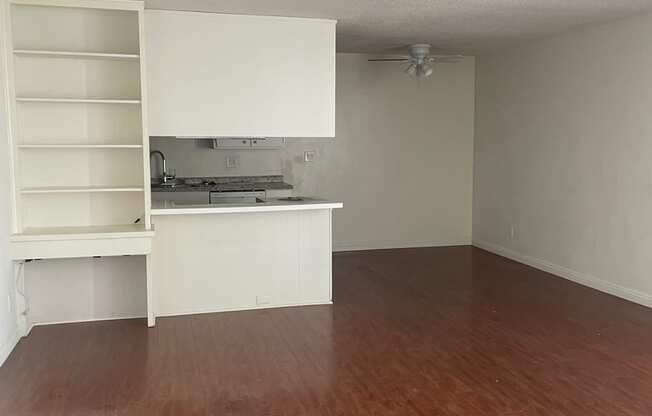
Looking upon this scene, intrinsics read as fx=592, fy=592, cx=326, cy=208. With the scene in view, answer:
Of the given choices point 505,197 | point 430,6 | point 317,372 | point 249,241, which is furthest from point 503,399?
point 505,197

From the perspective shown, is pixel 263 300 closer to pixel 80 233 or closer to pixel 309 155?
pixel 80 233

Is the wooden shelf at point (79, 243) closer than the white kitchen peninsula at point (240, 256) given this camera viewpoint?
Yes

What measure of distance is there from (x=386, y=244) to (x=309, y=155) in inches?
60.8

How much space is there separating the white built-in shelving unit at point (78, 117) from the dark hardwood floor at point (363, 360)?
902 mm

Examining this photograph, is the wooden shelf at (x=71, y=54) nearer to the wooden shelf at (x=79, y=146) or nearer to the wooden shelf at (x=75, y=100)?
the wooden shelf at (x=75, y=100)

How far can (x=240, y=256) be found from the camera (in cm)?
490

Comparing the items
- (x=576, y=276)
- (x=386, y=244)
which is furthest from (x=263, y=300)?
(x=576, y=276)

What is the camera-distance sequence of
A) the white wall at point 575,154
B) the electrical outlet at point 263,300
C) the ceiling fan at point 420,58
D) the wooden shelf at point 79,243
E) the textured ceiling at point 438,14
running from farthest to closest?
the ceiling fan at point 420,58 < the white wall at point 575,154 < the electrical outlet at point 263,300 < the textured ceiling at point 438,14 < the wooden shelf at point 79,243

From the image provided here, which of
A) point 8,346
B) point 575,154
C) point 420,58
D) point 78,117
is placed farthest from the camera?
point 420,58

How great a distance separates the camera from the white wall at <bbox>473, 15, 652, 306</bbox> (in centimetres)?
508

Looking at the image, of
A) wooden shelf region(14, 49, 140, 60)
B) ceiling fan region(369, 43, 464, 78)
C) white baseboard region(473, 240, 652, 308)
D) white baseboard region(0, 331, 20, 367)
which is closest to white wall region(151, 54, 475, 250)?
white baseboard region(473, 240, 652, 308)

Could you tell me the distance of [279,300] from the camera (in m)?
5.02

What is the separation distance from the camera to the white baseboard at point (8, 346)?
3.79 metres

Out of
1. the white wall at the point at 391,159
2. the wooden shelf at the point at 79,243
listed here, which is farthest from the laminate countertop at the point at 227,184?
the wooden shelf at the point at 79,243
